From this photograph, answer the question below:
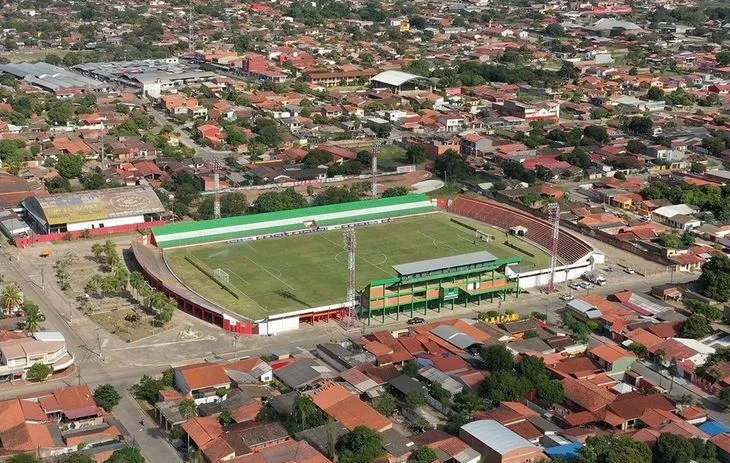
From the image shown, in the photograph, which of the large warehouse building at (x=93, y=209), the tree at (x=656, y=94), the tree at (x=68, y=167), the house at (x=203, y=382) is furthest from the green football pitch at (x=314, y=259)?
the tree at (x=656, y=94)

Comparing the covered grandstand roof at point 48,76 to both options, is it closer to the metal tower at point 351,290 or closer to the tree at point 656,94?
the tree at point 656,94

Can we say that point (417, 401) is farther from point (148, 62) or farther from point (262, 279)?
point (148, 62)

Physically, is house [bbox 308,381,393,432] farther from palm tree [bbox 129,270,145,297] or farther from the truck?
the truck

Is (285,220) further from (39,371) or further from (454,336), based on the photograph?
(39,371)

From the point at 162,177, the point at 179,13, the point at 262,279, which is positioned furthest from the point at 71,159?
the point at 179,13

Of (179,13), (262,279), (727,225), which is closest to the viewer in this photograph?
(262,279)

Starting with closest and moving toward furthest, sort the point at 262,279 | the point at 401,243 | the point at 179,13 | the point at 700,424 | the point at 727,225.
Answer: the point at 700,424 → the point at 262,279 → the point at 401,243 → the point at 727,225 → the point at 179,13
